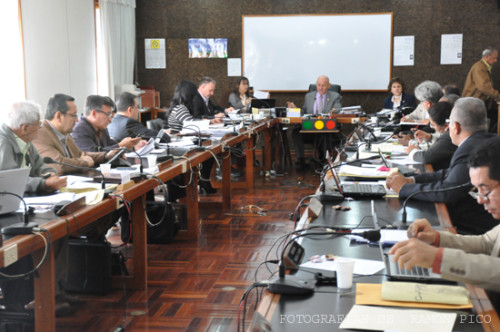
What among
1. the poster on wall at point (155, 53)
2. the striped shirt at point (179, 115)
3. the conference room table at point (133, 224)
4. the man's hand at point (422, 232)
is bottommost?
the conference room table at point (133, 224)

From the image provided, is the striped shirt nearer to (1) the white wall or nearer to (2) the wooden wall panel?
(1) the white wall

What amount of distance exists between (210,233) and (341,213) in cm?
220

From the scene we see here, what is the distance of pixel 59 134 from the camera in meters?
3.75

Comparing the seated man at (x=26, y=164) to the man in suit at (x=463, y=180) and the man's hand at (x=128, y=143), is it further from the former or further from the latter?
the man in suit at (x=463, y=180)

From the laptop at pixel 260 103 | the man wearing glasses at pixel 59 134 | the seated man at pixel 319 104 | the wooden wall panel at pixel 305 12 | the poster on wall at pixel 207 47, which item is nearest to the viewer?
the man wearing glasses at pixel 59 134

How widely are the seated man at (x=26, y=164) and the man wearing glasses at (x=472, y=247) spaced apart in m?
1.50

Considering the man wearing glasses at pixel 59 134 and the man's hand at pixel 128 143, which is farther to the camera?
the man's hand at pixel 128 143

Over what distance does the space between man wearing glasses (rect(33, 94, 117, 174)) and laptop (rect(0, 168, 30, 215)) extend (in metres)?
1.18

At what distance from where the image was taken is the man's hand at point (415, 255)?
163 centimetres

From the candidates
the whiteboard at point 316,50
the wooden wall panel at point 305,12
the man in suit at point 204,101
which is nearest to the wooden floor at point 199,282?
the man in suit at point 204,101

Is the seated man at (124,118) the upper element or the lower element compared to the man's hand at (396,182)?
upper

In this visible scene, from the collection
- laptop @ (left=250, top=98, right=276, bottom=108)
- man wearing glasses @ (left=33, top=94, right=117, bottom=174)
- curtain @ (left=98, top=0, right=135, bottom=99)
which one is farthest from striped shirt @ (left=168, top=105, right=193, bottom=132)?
man wearing glasses @ (left=33, top=94, right=117, bottom=174)

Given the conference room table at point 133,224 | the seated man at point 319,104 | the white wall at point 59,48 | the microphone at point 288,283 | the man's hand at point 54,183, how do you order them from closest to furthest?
1. the microphone at point 288,283
2. the conference room table at point 133,224
3. the man's hand at point 54,183
4. the white wall at point 59,48
5. the seated man at point 319,104

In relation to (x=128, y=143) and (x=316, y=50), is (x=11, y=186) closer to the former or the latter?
(x=128, y=143)
